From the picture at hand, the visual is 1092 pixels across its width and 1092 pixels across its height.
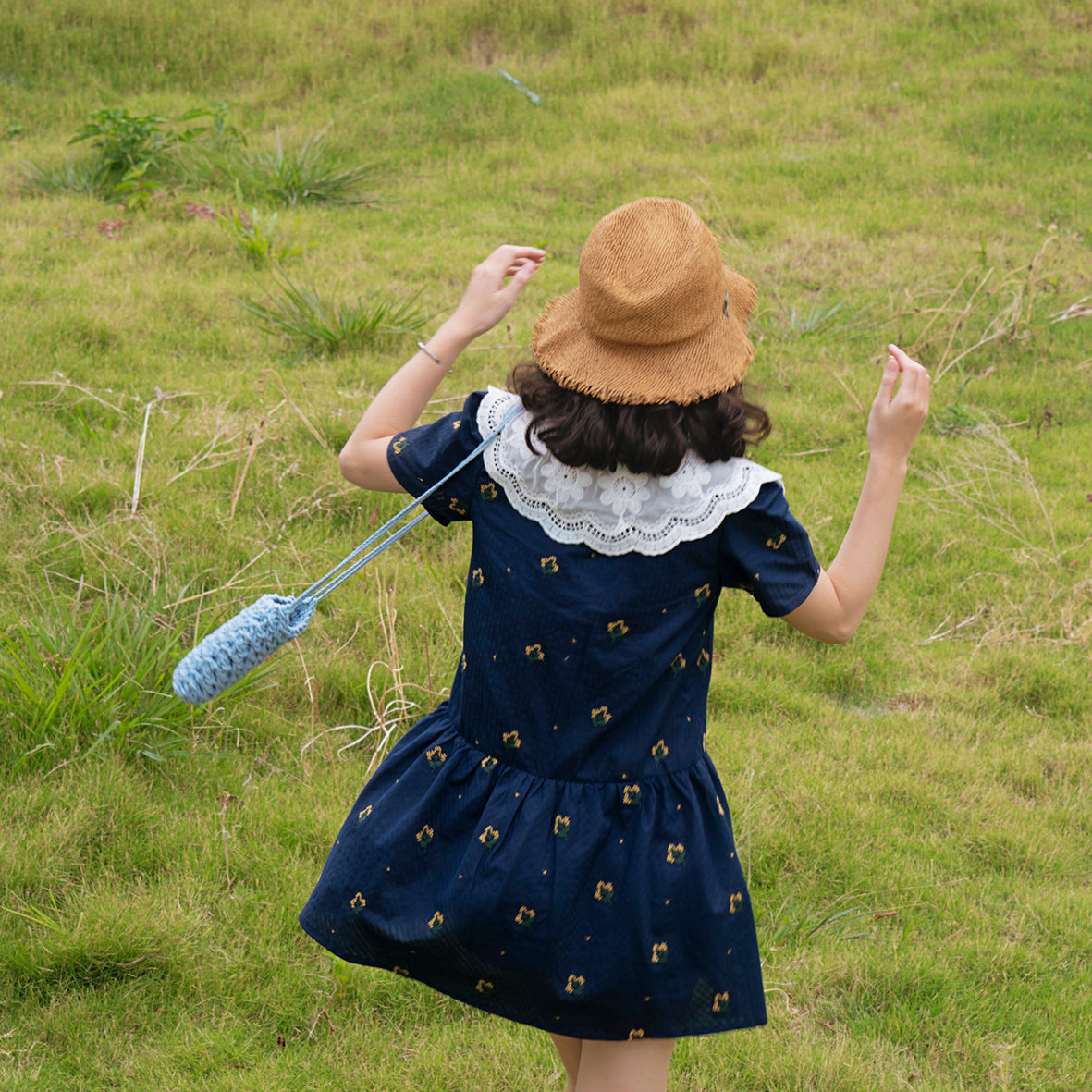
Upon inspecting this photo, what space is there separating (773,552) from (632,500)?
0.23 m

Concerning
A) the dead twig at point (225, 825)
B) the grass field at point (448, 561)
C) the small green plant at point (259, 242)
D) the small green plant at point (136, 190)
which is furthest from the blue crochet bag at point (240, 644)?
the small green plant at point (136, 190)

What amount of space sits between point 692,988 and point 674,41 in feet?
35.8

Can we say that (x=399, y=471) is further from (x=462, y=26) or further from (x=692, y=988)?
(x=462, y=26)

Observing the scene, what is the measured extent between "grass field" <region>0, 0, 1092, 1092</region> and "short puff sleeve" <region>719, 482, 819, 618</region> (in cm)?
137

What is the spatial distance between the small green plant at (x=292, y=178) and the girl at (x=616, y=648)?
7331mm

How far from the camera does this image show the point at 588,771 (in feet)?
6.06

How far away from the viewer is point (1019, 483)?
→ 5379mm

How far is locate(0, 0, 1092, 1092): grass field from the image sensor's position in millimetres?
2801

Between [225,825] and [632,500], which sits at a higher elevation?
[632,500]

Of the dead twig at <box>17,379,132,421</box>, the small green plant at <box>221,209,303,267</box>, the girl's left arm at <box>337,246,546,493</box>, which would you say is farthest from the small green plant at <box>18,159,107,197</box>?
the girl's left arm at <box>337,246,546,493</box>

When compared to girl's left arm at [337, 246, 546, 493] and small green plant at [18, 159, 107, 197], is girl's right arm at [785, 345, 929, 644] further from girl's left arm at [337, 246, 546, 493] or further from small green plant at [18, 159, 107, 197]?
small green plant at [18, 159, 107, 197]

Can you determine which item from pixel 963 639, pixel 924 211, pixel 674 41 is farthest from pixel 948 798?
pixel 674 41

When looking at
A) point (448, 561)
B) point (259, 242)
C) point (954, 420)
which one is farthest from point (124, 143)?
point (954, 420)

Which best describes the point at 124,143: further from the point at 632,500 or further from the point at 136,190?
the point at 632,500
